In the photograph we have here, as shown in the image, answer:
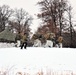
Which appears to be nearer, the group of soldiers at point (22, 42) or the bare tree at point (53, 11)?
the group of soldiers at point (22, 42)

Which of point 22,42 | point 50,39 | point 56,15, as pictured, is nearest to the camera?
point 22,42

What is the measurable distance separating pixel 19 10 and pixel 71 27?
808 inches

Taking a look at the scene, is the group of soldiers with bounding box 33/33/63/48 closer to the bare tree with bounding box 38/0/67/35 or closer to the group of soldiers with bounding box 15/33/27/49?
the group of soldiers with bounding box 15/33/27/49

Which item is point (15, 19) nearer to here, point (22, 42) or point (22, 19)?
point (22, 19)

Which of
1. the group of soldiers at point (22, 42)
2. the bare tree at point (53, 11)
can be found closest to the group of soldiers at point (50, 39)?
the group of soldiers at point (22, 42)

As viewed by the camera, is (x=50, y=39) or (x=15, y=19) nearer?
(x=50, y=39)

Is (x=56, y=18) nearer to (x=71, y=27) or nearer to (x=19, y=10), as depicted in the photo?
(x=71, y=27)

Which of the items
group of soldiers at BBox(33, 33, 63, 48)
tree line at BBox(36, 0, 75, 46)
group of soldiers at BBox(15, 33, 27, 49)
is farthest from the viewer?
tree line at BBox(36, 0, 75, 46)

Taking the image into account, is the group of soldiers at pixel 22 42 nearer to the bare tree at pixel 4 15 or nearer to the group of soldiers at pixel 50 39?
the group of soldiers at pixel 50 39

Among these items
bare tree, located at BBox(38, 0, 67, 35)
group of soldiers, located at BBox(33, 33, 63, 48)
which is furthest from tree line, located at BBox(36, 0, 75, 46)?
group of soldiers, located at BBox(33, 33, 63, 48)

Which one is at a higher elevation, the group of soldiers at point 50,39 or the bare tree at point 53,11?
the bare tree at point 53,11

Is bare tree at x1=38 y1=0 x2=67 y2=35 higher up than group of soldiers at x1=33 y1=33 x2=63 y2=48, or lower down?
higher up

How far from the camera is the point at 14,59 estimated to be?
14.8m

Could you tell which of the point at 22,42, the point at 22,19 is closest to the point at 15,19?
the point at 22,19
